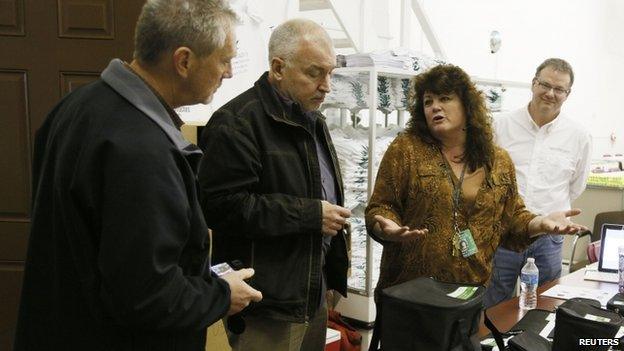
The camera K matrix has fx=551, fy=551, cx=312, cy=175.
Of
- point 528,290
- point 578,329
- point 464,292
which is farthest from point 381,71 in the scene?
point 578,329

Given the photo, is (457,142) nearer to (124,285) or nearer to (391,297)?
(391,297)

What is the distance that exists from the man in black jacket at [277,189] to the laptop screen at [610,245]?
147cm

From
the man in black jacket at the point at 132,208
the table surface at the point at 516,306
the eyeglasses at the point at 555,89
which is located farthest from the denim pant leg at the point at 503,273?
the man in black jacket at the point at 132,208

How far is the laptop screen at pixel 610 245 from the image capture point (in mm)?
2502

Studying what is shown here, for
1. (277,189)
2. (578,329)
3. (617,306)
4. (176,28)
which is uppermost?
(176,28)

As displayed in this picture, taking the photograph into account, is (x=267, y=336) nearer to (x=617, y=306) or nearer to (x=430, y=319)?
(x=430, y=319)

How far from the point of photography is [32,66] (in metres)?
2.38

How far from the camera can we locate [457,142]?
6.82 feet

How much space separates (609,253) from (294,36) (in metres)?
1.82

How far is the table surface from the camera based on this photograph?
1.84 m

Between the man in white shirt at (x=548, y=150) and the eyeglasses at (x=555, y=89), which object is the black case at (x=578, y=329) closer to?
the man in white shirt at (x=548, y=150)

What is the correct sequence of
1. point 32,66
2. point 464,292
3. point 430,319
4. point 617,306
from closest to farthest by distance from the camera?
point 430,319 < point 464,292 < point 617,306 < point 32,66

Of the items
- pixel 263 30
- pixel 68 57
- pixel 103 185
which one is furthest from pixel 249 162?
pixel 263 30

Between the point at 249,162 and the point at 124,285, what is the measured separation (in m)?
0.69
